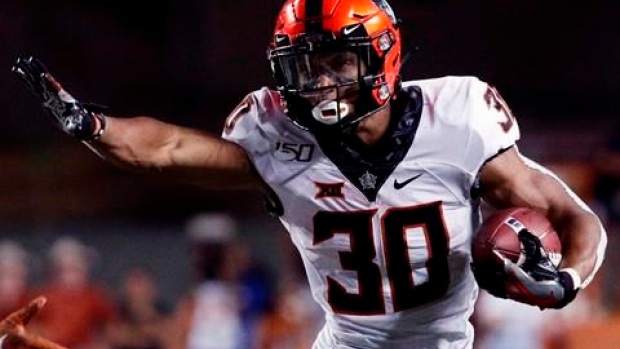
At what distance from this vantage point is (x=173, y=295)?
644 cm

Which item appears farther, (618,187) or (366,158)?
(618,187)

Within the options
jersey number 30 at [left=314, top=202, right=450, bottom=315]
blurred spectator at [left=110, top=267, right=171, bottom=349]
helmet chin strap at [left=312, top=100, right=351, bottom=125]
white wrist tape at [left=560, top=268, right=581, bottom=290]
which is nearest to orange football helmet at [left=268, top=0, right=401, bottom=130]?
helmet chin strap at [left=312, top=100, right=351, bottom=125]

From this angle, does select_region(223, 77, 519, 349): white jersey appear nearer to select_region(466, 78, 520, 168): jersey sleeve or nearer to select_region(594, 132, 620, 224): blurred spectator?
select_region(466, 78, 520, 168): jersey sleeve

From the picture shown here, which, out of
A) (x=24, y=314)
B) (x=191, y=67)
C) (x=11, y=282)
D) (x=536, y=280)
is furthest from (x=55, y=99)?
(x=191, y=67)

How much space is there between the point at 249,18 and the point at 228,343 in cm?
226

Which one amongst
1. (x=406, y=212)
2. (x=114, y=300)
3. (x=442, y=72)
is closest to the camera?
(x=406, y=212)

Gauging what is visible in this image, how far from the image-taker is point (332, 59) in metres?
3.25

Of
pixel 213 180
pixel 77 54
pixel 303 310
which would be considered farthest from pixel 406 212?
pixel 77 54

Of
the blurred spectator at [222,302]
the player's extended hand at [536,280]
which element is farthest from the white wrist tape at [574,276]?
the blurred spectator at [222,302]

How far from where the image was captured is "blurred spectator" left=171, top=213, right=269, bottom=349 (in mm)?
5781

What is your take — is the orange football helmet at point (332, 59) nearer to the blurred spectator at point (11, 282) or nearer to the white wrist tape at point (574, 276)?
the white wrist tape at point (574, 276)

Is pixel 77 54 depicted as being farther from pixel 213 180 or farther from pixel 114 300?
pixel 213 180

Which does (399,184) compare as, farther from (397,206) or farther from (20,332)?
(20,332)

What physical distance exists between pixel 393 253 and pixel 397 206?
113 millimetres
